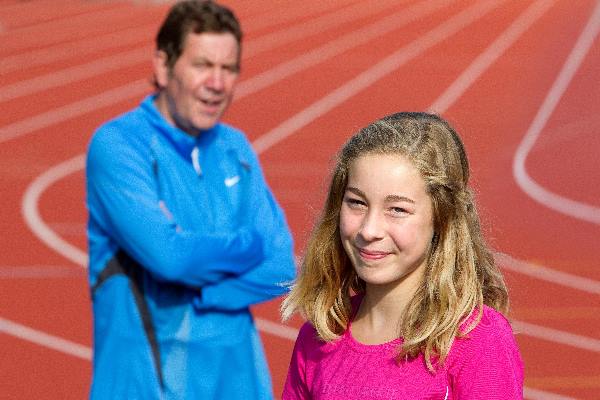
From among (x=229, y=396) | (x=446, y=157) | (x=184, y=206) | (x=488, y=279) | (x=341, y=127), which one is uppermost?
(x=446, y=157)

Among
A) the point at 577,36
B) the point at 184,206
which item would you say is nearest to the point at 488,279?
the point at 184,206

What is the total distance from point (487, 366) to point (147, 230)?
6.09 feet

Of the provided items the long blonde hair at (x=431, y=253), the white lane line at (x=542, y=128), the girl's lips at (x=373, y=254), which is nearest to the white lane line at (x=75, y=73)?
the white lane line at (x=542, y=128)

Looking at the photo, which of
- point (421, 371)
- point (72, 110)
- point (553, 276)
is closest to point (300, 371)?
point (421, 371)

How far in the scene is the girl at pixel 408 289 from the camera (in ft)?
8.01

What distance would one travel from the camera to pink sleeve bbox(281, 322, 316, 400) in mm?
2680

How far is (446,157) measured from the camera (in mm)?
2619

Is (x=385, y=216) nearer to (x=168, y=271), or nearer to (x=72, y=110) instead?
(x=168, y=271)

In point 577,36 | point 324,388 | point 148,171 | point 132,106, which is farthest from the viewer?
point 577,36

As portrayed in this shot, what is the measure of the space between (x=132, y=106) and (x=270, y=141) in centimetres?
170

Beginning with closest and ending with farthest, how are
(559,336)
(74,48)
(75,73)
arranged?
(559,336) → (75,73) → (74,48)

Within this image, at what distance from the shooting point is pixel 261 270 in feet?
14.0

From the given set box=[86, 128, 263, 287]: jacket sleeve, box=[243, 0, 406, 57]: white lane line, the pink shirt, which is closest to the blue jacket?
box=[86, 128, 263, 287]: jacket sleeve

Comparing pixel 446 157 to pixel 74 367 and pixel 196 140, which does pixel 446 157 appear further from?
pixel 74 367
